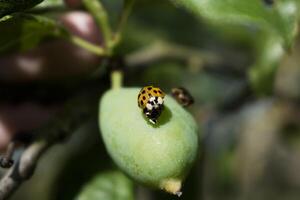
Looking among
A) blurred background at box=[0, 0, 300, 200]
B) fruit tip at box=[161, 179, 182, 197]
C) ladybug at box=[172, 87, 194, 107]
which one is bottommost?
blurred background at box=[0, 0, 300, 200]

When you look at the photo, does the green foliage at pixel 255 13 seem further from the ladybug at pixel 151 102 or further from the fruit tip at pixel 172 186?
the fruit tip at pixel 172 186

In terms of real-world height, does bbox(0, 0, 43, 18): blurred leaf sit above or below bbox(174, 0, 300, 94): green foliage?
above

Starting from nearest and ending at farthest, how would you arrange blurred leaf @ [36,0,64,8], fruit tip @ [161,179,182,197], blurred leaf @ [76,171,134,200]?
fruit tip @ [161,179,182,197]
blurred leaf @ [36,0,64,8]
blurred leaf @ [76,171,134,200]

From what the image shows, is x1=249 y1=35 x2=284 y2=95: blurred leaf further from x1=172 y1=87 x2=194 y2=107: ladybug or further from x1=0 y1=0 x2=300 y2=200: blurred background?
x1=172 y1=87 x2=194 y2=107: ladybug

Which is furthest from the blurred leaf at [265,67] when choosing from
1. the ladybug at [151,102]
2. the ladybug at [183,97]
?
the ladybug at [151,102]

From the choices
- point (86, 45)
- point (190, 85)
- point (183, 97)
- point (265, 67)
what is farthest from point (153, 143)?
point (190, 85)

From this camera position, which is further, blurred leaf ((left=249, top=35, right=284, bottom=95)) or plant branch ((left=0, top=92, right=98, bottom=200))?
blurred leaf ((left=249, top=35, right=284, bottom=95))

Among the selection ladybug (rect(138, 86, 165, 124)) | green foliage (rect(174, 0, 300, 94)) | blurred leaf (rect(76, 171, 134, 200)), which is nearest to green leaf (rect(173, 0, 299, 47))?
green foliage (rect(174, 0, 300, 94))
